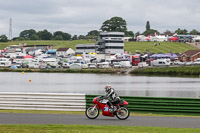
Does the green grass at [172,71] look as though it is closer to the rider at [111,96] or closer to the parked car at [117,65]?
the parked car at [117,65]

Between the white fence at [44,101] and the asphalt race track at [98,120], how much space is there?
4.96 feet

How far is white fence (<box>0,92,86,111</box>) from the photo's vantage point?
22.9 metres

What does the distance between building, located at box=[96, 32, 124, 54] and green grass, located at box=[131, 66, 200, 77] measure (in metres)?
67.0

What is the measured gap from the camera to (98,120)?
773 inches

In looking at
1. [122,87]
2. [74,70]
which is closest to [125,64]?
[74,70]

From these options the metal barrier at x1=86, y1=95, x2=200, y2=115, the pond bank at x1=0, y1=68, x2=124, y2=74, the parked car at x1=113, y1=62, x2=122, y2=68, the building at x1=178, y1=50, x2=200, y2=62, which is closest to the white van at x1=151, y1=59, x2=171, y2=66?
the parked car at x1=113, y1=62, x2=122, y2=68

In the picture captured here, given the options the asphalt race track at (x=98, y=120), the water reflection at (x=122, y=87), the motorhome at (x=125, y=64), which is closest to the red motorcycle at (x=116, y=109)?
the asphalt race track at (x=98, y=120)

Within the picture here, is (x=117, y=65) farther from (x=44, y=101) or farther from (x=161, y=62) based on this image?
(x=44, y=101)

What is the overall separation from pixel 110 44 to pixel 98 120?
14919 cm

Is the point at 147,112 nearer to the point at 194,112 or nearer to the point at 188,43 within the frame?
the point at 194,112

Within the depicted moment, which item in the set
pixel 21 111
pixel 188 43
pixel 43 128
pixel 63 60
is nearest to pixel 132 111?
pixel 21 111

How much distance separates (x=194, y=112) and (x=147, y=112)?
7.88ft

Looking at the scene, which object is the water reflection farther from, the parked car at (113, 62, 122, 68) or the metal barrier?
the parked car at (113, 62, 122, 68)

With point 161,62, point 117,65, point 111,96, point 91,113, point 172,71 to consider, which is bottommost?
point 91,113
